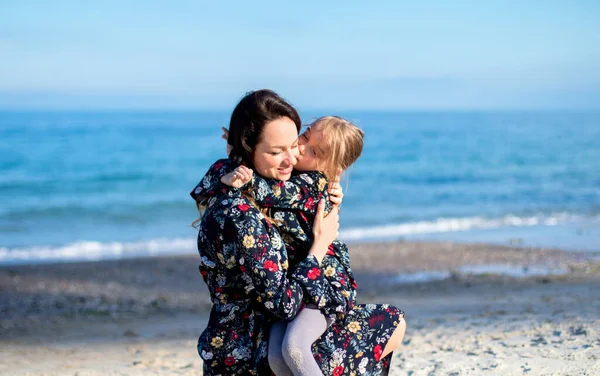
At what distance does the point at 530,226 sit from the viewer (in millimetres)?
16469

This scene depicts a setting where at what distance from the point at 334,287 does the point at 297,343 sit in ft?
1.15

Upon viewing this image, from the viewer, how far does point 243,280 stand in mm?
3158

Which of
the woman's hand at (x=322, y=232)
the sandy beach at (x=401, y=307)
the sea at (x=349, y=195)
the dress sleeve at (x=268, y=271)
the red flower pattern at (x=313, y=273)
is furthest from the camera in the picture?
the sea at (x=349, y=195)

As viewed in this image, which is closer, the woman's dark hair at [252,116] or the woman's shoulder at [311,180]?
the woman's dark hair at [252,116]

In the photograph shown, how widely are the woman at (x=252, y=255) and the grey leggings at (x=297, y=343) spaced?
0.18 ft

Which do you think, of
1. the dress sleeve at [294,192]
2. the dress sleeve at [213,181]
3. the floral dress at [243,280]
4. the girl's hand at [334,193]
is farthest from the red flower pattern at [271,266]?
the girl's hand at [334,193]

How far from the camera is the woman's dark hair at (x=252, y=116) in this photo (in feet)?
10.5

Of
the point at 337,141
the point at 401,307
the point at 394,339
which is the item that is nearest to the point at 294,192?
the point at 337,141

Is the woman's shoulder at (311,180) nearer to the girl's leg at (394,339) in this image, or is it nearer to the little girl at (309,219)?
the little girl at (309,219)

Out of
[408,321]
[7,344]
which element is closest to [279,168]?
[408,321]

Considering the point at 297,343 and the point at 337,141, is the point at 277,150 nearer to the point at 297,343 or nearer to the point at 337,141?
the point at 337,141

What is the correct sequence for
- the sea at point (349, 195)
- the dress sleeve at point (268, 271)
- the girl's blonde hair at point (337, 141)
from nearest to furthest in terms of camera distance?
the dress sleeve at point (268, 271), the girl's blonde hair at point (337, 141), the sea at point (349, 195)

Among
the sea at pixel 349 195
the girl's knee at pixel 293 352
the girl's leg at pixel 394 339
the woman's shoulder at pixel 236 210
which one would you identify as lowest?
the sea at pixel 349 195

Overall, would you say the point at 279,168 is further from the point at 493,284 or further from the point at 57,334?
the point at 493,284
